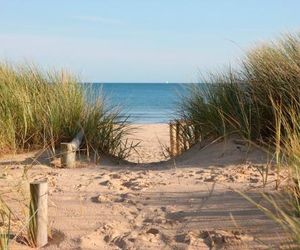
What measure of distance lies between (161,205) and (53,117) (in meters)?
3.37

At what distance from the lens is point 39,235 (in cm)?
368

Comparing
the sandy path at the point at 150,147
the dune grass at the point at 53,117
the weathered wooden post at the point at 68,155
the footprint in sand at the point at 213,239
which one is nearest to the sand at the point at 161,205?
the footprint in sand at the point at 213,239

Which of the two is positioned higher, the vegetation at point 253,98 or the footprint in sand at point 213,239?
the vegetation at point 253,98

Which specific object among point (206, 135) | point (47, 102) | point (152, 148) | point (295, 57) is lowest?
point (152, 148)

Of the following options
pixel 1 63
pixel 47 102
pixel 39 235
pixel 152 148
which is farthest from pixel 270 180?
pixel 152 148

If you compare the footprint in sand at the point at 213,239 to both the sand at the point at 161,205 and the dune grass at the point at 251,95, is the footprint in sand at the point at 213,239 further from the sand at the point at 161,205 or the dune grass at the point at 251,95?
the dune grass at the point at 251,95

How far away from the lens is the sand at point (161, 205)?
366 cm

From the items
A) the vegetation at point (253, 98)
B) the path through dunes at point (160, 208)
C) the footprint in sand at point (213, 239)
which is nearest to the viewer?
the footprint in sand at point (213, 239)

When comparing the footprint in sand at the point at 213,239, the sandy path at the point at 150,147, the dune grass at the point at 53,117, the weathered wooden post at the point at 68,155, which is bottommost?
the sandy path at the point at 150,147

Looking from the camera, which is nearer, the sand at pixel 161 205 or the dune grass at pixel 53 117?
the sand at pixel 161 205

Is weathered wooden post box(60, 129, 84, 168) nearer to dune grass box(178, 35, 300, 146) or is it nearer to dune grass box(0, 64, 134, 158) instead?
dune grass box(0, 64, 134, 158)

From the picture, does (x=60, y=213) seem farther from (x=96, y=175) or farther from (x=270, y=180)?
(x=270, y=180)

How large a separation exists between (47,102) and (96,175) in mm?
2100

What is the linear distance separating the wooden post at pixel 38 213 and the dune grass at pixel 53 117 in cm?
337
